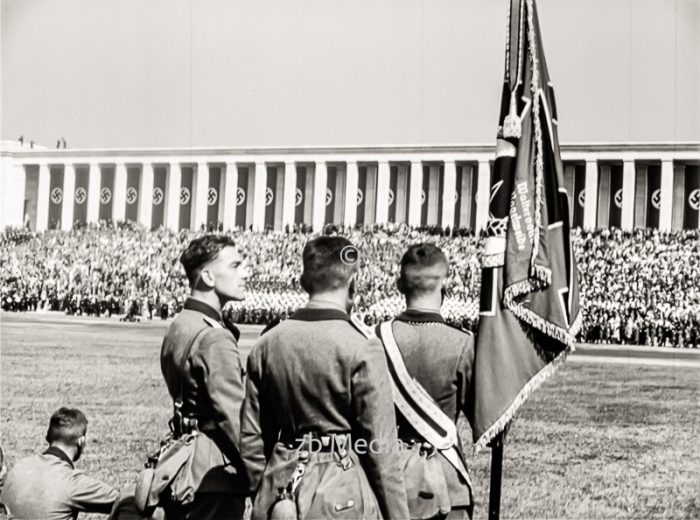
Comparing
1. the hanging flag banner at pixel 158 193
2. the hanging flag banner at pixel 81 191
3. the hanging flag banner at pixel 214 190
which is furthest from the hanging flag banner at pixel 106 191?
the hanging flag banner at pixel 214 190

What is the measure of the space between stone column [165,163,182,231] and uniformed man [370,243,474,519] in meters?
52.2

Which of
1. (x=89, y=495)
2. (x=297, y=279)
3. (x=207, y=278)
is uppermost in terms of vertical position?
(x=207, y=278)

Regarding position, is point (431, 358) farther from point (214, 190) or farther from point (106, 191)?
point (106, 191)

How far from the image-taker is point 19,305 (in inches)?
1358

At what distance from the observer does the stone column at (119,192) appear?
56.4 metres

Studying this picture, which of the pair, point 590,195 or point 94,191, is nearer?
point 590,195

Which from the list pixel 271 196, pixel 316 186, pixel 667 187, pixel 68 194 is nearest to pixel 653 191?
pixel 667 187

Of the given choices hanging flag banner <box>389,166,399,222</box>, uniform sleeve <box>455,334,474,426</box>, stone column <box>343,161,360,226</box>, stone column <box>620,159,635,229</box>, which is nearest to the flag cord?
uniform sleeve <box>455,334,474,426</box>

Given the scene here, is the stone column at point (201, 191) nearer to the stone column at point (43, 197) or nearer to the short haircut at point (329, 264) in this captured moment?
the stone column at point (43, 197)

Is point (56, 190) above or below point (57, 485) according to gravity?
above

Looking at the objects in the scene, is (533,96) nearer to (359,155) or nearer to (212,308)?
(212,308)

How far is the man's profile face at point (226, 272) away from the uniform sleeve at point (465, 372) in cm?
110

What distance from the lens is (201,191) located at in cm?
5841

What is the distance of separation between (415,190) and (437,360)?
181ft
